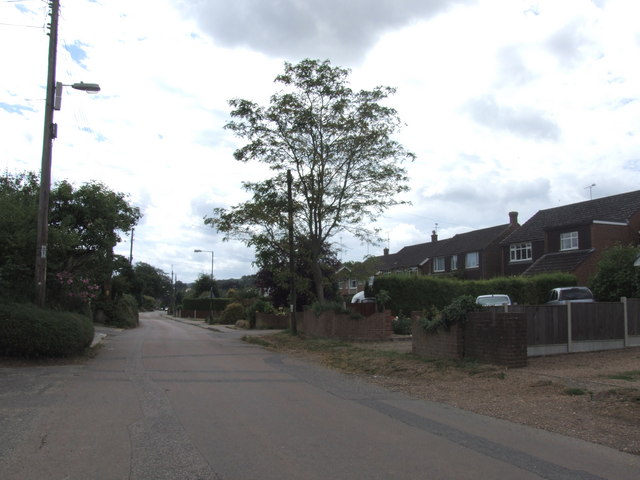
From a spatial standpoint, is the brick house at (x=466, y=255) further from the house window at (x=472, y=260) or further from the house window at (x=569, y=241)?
the house window at (x=569, y=241)

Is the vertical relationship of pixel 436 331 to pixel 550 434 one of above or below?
above

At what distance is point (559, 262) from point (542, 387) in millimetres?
29808

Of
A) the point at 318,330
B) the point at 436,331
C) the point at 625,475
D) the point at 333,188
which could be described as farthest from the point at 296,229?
the point at 625,475

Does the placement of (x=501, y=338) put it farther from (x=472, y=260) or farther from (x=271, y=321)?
(x=472, y=260)

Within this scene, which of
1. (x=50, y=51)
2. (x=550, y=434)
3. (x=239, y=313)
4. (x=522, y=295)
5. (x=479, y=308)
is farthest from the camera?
(x=239, y=313)

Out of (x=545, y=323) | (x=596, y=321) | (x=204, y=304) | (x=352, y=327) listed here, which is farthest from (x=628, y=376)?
(x=204, y=304)

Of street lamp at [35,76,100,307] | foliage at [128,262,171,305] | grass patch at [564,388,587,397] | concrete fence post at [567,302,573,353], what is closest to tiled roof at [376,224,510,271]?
concrete fence post at [567,302,573,353]

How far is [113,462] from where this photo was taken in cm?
582

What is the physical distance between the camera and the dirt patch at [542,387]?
7785 mm

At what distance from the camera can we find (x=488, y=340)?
41.8ft

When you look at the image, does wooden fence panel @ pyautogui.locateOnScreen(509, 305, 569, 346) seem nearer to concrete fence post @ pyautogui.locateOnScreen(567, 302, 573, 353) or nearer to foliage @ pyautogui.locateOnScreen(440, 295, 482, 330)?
concrete fence post @ pyautogui.locateOnScreen(567, 302, 573, 353)

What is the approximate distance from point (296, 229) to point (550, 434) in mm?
18639

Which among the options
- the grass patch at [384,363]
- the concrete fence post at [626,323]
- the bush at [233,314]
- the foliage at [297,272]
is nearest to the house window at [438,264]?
the bush at [233,314]

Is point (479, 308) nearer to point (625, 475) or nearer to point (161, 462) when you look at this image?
point (625, 475)
